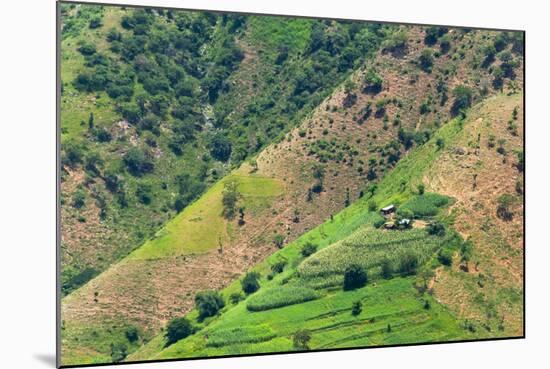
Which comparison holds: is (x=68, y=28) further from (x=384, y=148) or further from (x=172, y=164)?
(x=384, y=148)

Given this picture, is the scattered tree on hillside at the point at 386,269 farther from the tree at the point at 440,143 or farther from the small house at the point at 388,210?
the tree at the point at 440,143

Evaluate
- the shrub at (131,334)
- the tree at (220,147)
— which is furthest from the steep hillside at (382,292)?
the tree at (220,147)

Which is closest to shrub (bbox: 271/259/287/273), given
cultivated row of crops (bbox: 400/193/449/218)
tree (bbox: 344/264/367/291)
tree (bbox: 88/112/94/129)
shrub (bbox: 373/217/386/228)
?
tree (bbox: 344/264/367/291)

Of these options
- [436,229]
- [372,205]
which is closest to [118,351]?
[372,205]

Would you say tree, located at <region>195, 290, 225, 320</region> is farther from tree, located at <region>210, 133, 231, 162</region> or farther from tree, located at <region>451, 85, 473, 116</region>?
tree, located at <region>451, 85, 473, 116</region>

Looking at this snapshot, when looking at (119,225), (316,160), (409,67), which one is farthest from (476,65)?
(119,225)

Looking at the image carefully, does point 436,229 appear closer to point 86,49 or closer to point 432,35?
point 432,35
